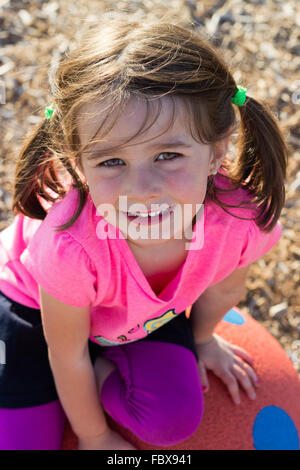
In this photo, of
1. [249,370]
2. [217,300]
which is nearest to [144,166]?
[217,300]

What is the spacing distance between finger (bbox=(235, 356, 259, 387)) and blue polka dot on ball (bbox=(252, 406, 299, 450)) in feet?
0.31

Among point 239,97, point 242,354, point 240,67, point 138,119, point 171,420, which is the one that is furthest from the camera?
point 240,67

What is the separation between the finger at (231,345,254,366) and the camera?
194 cm

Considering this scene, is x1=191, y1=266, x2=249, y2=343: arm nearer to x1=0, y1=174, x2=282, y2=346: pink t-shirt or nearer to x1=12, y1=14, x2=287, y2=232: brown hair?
x1=0, y1=174, x2=282, y2=346: pink t-shirt

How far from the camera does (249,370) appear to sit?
1.87 metres

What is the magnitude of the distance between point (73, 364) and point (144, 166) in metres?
0.67

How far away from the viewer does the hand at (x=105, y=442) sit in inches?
67.5

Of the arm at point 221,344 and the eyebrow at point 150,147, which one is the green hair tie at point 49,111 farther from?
the arm at point 221,344

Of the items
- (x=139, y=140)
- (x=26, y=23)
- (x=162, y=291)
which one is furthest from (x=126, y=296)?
(x=26, y=23)

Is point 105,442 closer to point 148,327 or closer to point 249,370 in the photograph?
point 148,327

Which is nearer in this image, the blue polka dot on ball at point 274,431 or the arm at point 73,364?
the arm at point 73,364

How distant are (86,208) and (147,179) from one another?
10.2 inches

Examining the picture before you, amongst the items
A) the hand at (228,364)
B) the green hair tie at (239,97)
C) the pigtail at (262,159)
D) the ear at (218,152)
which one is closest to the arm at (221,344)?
the hand at (228,364)

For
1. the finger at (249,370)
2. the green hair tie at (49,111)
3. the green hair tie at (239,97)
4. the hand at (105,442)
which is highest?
the green hair tie at (239,97)
